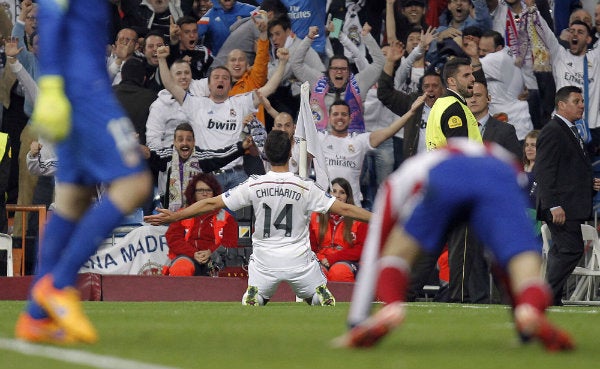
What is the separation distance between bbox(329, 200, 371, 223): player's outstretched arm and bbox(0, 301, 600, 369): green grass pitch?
173 centimetres

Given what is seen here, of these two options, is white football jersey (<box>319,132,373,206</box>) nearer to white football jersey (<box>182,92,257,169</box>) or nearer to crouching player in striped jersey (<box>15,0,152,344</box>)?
white football jersey (<box>182,92,257,169</box>)

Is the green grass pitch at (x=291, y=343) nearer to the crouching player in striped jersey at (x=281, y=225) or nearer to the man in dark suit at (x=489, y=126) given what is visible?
the crouching player in striped jersey at (x=281, y=225)

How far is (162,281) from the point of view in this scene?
49.2 feet

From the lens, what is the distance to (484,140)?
47.2 ft

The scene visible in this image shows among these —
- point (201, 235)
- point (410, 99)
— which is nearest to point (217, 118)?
point (201, 235)

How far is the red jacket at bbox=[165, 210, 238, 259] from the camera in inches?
614

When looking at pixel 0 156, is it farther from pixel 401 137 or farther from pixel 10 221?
pixel 401 137

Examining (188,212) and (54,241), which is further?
(188,212)

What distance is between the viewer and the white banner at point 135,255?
15953mm

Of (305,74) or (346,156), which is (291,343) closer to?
(346,156)

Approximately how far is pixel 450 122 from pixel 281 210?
2015 mm

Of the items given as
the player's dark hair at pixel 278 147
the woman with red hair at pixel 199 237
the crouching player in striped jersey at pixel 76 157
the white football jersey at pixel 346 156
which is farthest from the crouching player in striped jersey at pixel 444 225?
the white football jersey at pixel 346 156

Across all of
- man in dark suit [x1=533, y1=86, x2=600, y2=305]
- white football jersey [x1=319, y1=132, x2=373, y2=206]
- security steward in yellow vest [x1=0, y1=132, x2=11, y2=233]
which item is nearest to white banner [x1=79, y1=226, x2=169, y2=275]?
security steward in yellow vest [x1=0, y1=132, x2=11, y2=233]

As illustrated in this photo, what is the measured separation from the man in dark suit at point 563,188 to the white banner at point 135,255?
4.54 meters
